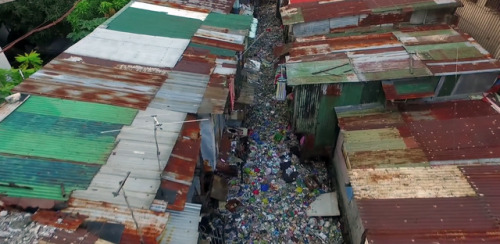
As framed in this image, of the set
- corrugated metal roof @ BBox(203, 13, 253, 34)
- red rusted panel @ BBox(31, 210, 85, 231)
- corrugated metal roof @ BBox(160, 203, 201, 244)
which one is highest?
corrugated metal roof @ BBox(203, 13, 253, 34)

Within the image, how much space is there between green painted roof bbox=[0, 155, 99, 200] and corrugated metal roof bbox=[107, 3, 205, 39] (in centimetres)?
575

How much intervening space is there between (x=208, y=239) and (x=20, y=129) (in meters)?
4.52

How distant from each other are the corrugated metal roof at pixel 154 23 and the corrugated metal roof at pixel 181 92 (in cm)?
255

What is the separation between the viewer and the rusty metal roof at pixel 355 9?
38.3ft

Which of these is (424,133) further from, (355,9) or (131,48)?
(131,48)

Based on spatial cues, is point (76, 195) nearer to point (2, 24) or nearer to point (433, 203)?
point (433, 203)

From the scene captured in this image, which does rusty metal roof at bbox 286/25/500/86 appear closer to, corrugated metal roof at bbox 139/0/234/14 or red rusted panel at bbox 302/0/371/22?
red rusted panel at bbox 302/0/371/22

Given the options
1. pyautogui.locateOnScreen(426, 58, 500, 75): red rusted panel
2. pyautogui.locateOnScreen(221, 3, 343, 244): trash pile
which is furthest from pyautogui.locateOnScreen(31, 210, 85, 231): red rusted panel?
pyautogui.locateOnScreen(426, 58, 500, 75): red rusted panel

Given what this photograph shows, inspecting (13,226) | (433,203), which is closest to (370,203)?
(433,203)

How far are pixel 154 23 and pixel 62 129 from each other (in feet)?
18.9

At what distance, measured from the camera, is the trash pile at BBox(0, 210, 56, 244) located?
433 centimetres

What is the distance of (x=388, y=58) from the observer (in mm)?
9258

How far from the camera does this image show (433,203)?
242 inches

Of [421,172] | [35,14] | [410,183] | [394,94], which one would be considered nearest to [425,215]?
[410,183]
